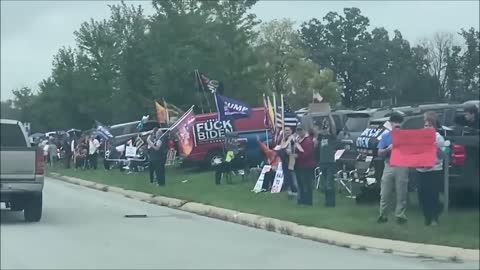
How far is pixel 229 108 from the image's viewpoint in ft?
94.1

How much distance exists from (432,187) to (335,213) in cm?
286

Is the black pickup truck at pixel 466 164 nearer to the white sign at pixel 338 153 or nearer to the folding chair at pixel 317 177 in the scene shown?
the white sign at pixel 338 153

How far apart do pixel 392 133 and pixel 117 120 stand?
39399mm

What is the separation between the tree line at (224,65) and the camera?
28891 mm

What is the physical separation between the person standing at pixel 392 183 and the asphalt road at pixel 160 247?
146cm

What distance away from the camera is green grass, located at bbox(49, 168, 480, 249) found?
14117mm

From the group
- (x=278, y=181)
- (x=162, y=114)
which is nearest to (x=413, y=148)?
(x=278, y=181)

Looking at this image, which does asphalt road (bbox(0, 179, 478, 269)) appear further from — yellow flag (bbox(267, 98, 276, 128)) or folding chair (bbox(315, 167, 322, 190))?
yellow flag (bbox(267, 98, 276, 128))

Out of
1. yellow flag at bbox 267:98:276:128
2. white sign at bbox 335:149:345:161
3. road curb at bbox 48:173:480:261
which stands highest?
yellow flag at bbox 267:98:276:128

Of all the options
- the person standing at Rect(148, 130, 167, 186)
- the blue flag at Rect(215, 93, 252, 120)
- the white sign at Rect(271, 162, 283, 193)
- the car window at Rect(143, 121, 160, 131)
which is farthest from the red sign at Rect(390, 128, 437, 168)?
the car window at Rect(143, 121, 160, 131)

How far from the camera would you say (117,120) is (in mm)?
53844

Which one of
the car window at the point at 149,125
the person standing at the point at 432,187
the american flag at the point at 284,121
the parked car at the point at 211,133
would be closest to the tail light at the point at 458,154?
the person standing at the point at 432,187

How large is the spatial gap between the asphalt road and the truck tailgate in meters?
1.01

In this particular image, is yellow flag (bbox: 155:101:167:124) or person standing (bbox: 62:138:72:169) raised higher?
yellow flag (bbox: 155:101:167:124)
